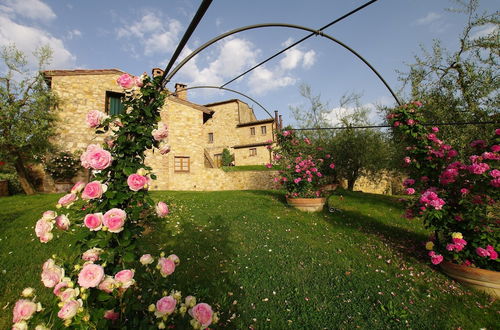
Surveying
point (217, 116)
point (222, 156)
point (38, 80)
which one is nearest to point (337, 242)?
point (38, 80)

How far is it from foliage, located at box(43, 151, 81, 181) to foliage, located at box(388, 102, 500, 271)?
51.6ft

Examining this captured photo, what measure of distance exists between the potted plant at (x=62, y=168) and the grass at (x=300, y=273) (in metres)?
6.80

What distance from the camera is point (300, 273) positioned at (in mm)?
3480

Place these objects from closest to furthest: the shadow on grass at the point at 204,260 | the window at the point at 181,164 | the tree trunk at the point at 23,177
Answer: the shadow on grass at the point at 204,260
the tree trunk at the point at 23,177
the window at the point at 181,164

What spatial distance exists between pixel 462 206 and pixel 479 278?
983 millimetres

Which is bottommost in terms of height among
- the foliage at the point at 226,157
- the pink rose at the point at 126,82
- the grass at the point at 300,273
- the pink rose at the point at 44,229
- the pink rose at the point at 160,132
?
the grass at the point at 300,273

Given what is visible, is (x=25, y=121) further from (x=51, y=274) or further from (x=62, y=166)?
(x=51, y=274)

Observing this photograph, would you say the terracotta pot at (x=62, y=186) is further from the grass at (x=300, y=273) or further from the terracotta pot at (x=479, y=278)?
the terracotta pot at (x=479, y=278)

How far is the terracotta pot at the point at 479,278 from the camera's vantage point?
2.93 metres

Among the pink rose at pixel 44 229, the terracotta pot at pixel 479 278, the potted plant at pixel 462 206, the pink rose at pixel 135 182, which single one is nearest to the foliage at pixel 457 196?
the potted plant at pixel 462 206

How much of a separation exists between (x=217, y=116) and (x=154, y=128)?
3141cm

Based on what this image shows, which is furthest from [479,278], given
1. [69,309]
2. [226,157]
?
[226,157]

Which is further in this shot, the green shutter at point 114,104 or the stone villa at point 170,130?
the green shutter at point 114,104

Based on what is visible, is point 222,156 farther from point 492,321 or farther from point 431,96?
point 492,321
